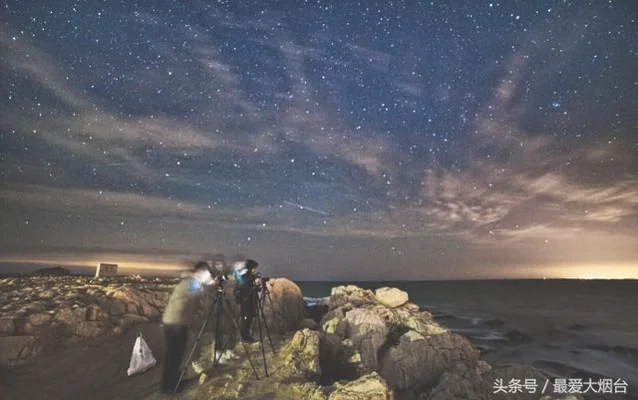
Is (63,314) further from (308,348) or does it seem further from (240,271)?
(308,348)

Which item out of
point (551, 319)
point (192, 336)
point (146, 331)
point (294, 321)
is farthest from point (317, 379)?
point (551, 319)

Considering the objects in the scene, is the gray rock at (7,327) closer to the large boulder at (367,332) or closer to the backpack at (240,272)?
the backpack at (240,272)

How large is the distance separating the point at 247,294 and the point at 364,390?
4.61 m

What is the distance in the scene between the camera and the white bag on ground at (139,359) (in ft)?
28.1

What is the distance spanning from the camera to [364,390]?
22.0 ft

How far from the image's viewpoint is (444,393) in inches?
433

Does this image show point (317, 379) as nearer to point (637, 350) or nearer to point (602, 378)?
point (602, 378)

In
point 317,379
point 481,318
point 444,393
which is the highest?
point 317,379

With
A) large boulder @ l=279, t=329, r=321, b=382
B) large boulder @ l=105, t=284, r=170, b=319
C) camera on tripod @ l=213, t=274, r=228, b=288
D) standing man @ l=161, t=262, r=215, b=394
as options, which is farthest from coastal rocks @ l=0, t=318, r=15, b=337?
large boulder @ l=279, t=329, r=321, b=382

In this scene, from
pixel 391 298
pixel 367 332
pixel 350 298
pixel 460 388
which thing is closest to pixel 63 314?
pixel 367 332

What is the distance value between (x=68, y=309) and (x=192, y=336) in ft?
13.9

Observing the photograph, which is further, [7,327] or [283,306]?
[283,306]

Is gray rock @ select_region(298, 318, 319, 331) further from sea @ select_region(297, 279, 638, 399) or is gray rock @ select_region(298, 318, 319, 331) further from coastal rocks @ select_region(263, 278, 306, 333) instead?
sea @ select_region(297, 279, 638, 399)

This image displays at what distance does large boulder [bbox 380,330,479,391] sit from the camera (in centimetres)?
1262
